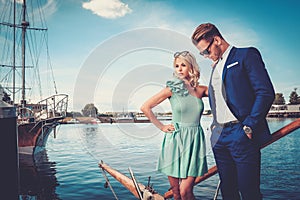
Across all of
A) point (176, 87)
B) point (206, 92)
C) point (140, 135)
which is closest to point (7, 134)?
point (140, 135)

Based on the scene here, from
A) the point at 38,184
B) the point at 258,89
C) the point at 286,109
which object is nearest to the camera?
the point at 258,89

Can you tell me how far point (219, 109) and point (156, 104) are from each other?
0.41 metres

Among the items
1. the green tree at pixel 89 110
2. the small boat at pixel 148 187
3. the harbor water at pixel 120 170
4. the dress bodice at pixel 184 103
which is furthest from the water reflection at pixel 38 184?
the dress bodice at pixel 184 103

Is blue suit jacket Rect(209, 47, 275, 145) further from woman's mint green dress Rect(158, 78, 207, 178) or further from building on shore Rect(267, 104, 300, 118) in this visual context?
building on shore Rect(267, 104, 300, 118)

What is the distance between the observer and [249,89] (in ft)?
5.47

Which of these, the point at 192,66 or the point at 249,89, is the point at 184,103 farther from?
the point at 249,89

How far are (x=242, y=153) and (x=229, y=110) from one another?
0.28 m

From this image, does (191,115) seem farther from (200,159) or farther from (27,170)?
(27,170)

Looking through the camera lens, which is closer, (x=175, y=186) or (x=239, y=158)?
(x=239, y=158)

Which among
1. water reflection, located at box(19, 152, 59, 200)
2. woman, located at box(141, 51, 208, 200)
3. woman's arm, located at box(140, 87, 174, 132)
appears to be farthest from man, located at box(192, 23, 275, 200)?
water reflection, located at box(19, 152, 59, 200)

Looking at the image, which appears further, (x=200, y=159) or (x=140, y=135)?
(x=200, y=159)

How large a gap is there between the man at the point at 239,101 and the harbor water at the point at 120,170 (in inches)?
5.5

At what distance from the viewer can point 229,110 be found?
67.9 inches

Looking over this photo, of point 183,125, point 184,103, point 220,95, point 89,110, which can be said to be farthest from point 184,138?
point 89,110
